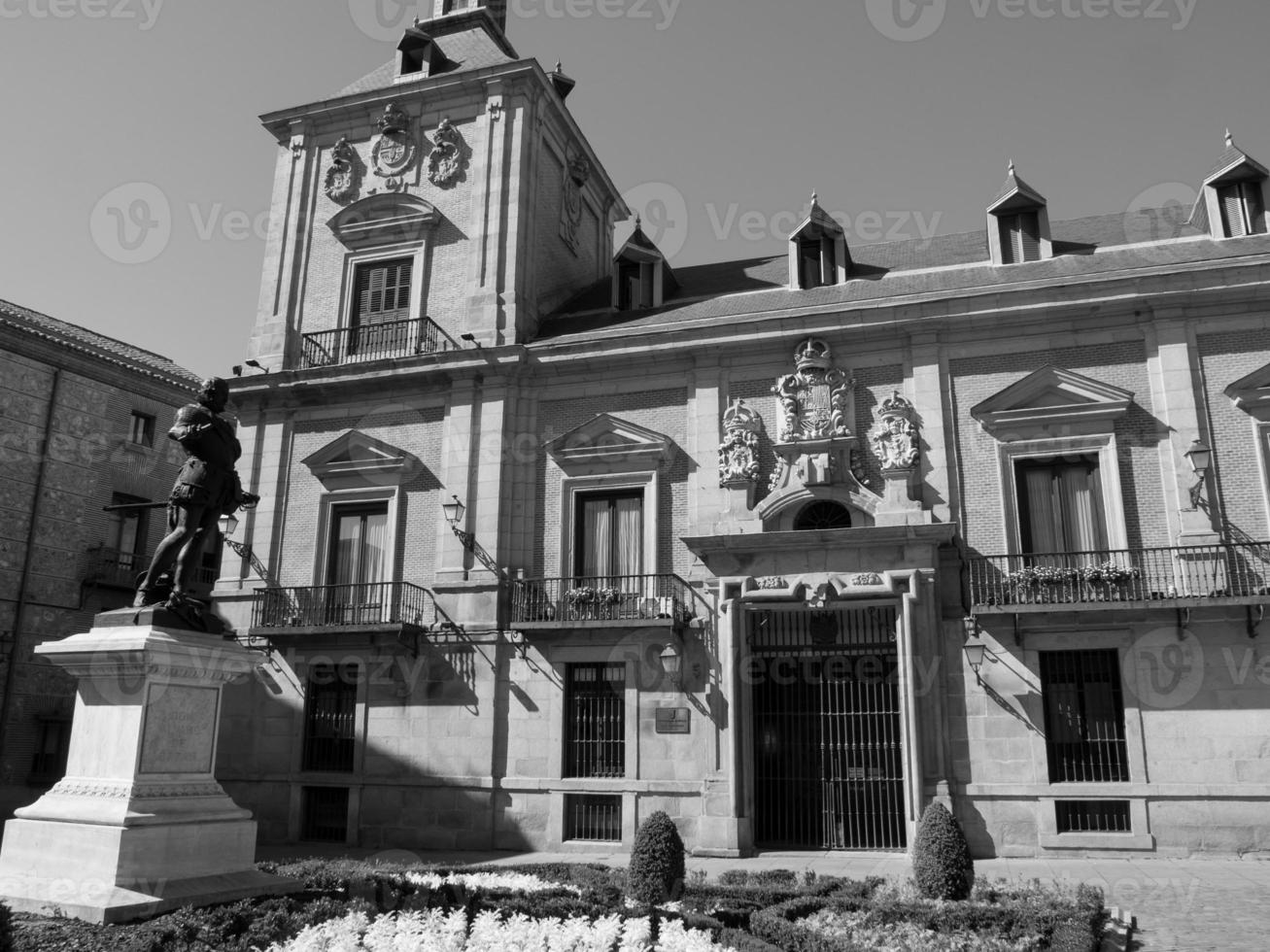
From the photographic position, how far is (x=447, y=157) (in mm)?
22312

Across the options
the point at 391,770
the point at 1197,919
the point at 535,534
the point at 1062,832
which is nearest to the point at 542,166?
the point at 535,534

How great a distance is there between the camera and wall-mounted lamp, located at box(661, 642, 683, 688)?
1781 centimetres

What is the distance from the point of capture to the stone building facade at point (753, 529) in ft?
53.3

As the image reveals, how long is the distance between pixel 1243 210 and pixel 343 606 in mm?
17949

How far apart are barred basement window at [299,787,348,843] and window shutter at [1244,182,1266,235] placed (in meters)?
19.2

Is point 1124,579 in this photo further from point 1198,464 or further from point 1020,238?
point 1020,238

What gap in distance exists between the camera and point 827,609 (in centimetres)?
1775

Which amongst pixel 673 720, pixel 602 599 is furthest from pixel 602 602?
pixel 673 720

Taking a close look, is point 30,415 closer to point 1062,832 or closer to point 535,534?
point 535,534

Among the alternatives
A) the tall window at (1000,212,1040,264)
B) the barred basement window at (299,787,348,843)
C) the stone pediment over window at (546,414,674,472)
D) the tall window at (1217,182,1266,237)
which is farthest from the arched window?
the barred basement window at (299,787,348,843)

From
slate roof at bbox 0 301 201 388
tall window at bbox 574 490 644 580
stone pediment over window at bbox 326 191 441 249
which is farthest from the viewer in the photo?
slate roof at bbox 0 301 201 388

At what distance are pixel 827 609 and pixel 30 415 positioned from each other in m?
20.8

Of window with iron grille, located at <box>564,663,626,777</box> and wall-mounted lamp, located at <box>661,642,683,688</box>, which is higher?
wall-mounted lamp, located at <box>661,642,683,688</box>

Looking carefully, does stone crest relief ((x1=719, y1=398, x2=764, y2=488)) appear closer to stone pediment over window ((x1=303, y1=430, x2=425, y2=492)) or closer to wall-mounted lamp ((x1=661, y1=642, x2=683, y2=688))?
wall-mounted lamp ((x1=661, y1=642, x2=683, y2=688))
